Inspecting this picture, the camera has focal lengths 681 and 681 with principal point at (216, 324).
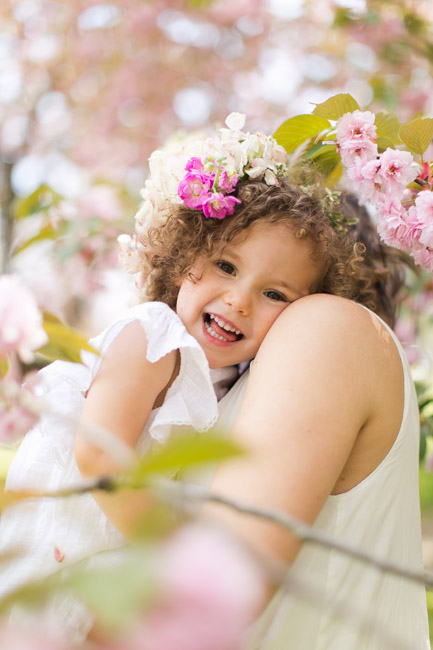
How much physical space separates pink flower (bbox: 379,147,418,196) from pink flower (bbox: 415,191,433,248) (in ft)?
0.15

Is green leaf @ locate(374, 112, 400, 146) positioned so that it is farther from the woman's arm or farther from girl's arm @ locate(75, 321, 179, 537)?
girl's arm @ locate(75, 321, 179, 537)

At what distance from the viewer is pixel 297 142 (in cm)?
163

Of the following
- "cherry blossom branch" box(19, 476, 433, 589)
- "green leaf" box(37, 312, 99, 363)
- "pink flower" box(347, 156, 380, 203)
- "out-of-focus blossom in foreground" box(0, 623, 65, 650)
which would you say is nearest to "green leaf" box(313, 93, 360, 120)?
"pink flower" box(347, 156, 380, 203)

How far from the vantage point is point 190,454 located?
0.49 m

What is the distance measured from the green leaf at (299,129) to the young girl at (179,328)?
0.03 metres

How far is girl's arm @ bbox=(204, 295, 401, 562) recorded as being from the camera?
3.44ft

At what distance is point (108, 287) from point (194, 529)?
345 centimetres

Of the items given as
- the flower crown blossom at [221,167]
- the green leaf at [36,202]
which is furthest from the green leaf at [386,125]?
the green leaf at [36,202]

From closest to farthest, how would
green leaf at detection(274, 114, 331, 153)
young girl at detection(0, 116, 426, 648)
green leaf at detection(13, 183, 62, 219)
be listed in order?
young girl at detection(0, 116, 426, 648), green leaf at detection(274, 114, 331, 153), green leaf at detection(13, 183, 62, 219)

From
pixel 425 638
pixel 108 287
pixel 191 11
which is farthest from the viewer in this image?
pixel 191 11

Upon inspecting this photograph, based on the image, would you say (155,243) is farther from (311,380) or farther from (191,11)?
(191,11)

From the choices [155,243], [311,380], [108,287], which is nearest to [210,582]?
[311,380]

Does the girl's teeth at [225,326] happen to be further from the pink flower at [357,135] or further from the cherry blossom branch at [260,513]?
the cherry blossom branch at [260,513]

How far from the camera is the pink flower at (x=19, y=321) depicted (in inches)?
31.4
